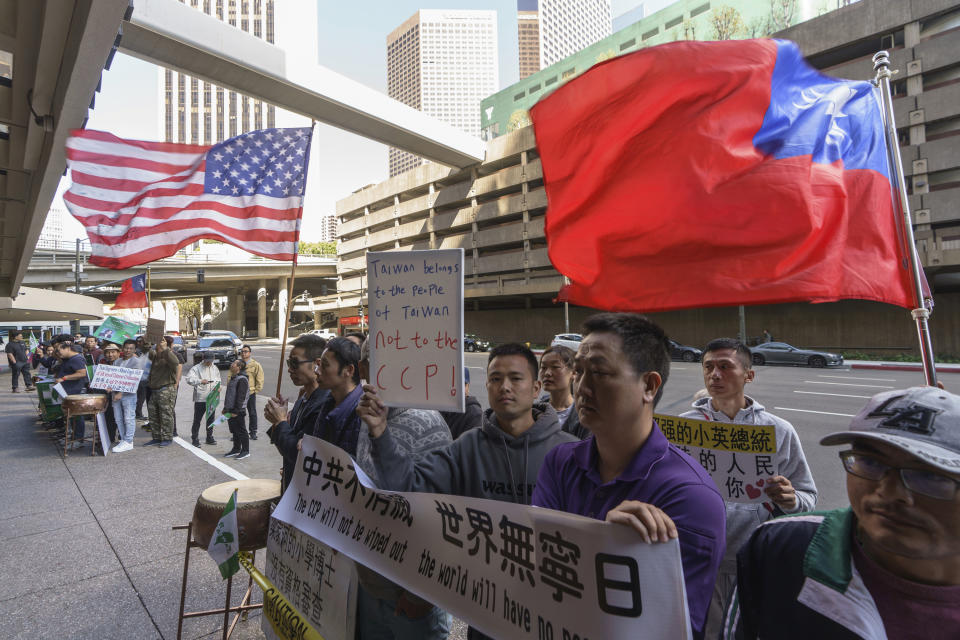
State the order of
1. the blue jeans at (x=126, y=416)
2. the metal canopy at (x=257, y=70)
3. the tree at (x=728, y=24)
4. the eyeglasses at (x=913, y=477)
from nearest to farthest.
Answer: the eyeglasses at (x=913, y=477) → the blue jeans at (x=126, y=416) → the metal canopy at (x=257, y=70) → the tree at (x=728, y=24)

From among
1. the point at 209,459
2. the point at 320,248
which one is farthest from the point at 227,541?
the point at 320,248

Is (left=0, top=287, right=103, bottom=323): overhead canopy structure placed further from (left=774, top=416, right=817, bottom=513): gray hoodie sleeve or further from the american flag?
(left=774, top=416, right=817, bottom=513): gray hoodie sleeve

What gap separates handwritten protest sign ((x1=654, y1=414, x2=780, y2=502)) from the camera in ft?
7.93

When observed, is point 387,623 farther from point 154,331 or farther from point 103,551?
point 154,331

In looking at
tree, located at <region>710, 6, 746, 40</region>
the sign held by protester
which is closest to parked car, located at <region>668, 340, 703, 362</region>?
the sign held by protester

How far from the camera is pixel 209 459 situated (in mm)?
7367

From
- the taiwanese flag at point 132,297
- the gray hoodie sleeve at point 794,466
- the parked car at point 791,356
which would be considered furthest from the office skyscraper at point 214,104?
the gray hoodie sleeve at point 794,466

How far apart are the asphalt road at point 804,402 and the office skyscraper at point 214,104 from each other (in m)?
96.4

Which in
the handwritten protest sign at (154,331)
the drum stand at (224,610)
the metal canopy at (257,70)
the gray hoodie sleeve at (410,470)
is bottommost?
the drum stand at (224,610)

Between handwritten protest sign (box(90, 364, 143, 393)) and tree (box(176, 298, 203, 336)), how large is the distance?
347 ft

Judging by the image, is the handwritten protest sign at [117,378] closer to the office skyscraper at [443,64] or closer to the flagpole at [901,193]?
the flagpole at [901,193]

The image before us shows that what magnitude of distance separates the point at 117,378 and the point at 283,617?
723 centimetres

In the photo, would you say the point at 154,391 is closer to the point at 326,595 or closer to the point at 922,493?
the point at 326,595

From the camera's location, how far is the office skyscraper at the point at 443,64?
15988 centimetres
